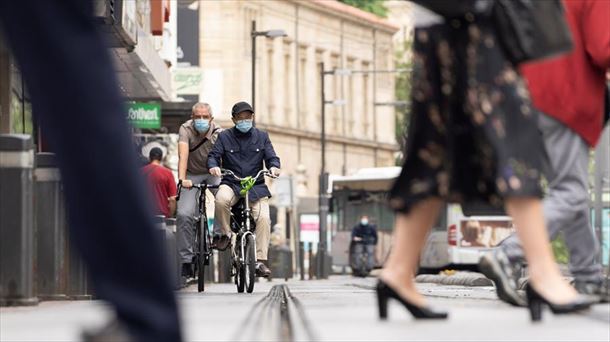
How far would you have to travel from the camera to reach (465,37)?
20.2 ft

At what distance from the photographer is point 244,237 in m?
18.6

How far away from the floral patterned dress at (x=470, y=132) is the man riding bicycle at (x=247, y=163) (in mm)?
11960

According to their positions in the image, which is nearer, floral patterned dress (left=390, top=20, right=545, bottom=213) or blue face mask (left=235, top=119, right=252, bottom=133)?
floral patterned dress (left=390, top=20, right=545, bottom=213)

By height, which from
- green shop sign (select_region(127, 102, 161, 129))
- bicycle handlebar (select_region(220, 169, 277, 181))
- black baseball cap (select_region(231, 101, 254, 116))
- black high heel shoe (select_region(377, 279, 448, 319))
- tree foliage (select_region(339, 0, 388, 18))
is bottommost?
black high heel shoe (select_region(377, 279, 448, 319))

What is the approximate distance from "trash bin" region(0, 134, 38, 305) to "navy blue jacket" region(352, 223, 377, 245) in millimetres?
45798

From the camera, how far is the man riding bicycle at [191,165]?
65.2 feet

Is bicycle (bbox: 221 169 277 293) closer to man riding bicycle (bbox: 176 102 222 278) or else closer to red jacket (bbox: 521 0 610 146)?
man riding bicycle (bbox: 176 102 222 278)

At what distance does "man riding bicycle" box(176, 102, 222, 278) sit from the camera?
19.9 meters

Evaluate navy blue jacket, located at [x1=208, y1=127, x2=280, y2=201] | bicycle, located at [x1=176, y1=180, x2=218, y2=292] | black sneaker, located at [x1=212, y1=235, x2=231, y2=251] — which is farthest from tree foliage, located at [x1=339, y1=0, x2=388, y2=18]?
navy blue jacket, located at [x1=208, y1=127, x2=280, y2=201]

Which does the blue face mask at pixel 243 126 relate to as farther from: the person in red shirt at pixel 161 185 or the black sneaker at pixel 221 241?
the person in red shirt at pixel 161 185

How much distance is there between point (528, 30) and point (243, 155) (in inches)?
477

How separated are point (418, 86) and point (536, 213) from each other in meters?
0.56

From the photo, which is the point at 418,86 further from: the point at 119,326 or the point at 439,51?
the point at 119,326

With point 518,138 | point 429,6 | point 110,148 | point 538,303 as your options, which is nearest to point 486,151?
point 518,138
